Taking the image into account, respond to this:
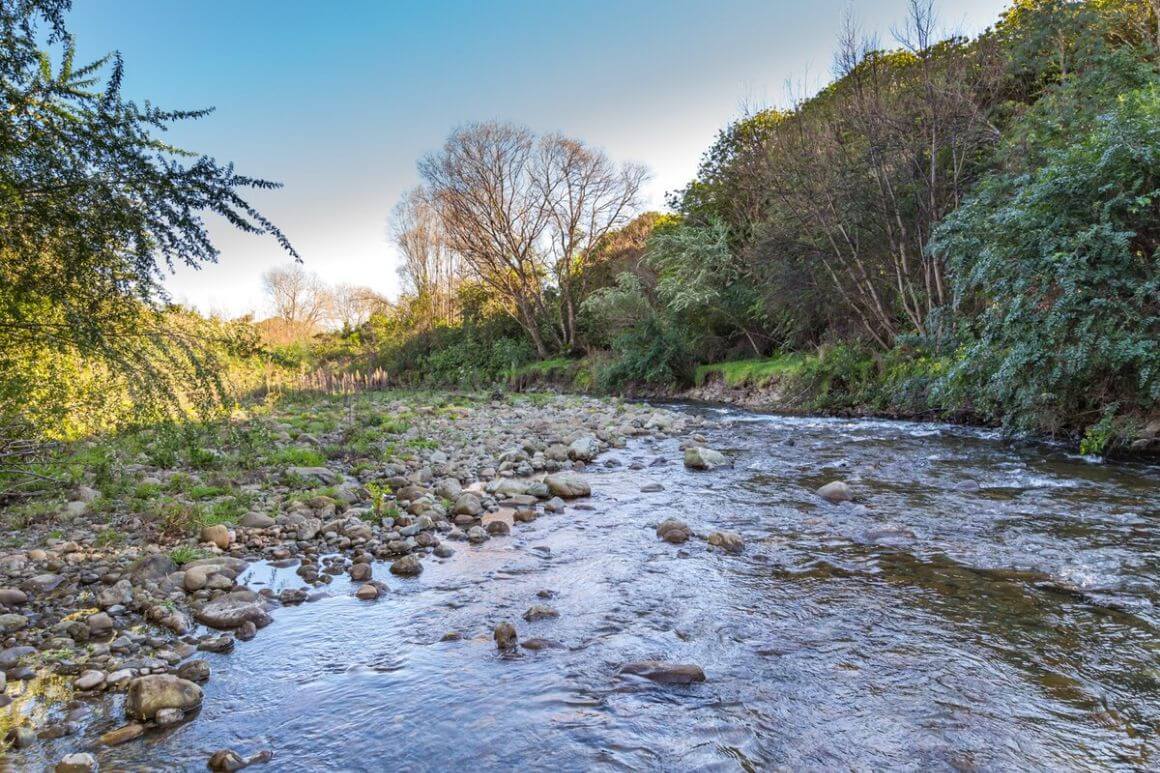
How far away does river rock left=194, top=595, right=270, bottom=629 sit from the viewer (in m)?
4.12

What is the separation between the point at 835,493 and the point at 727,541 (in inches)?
85.4

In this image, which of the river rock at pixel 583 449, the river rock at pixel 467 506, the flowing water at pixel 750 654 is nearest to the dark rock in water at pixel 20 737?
the flowing water at pixel 750 654

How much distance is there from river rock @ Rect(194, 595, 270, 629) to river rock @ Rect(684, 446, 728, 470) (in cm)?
643

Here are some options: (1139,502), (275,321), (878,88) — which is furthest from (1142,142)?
(275,321)

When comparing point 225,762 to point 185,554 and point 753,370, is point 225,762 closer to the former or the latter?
point 185,554

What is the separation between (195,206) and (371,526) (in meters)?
3.37

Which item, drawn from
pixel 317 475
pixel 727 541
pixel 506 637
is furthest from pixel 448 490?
pixel 506 637

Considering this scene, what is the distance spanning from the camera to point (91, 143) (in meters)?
3.89

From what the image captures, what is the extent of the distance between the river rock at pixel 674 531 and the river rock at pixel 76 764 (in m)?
4.37

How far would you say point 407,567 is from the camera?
5.16 meters

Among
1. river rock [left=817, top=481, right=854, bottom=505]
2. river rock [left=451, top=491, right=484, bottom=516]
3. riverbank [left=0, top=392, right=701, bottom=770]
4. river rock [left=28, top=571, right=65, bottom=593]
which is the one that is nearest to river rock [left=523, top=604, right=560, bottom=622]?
riverbank [left=0, top=392, right=701, bottom=770]

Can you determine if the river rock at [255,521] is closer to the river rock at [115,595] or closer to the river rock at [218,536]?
the river rock at [218,536]

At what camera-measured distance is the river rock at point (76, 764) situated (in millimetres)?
2568

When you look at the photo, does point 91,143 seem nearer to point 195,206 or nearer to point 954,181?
point 195,206
